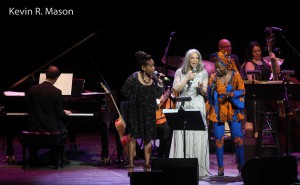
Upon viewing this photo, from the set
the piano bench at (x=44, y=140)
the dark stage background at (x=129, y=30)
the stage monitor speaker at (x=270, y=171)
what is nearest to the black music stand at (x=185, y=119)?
the stage monitor speaker at (x=270, y=171)

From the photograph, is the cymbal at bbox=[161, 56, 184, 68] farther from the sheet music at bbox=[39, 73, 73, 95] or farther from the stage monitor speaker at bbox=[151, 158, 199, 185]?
the stage monitor speaker at bbox=[151, 158, 199, 185]

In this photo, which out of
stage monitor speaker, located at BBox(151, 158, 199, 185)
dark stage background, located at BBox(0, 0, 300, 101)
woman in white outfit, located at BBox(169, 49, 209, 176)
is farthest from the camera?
dark stage background, located at BBox(0, 0, 300, 101)

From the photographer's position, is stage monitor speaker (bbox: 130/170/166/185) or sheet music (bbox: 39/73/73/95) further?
sheet music (bbox: 39/73/73/95)

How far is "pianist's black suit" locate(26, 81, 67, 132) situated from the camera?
7.91 metres

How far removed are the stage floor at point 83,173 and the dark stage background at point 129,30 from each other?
3.05 meters

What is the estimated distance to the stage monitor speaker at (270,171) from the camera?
4473mm

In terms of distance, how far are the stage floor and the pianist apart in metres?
0.66

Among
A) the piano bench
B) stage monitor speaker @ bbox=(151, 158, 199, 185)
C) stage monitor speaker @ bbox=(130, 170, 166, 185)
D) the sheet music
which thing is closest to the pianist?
the piano bench

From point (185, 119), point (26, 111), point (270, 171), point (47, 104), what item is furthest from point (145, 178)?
point (26, 111)

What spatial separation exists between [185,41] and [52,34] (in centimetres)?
298

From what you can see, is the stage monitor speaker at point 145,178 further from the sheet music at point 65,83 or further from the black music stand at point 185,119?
the sheet music at point 65,83

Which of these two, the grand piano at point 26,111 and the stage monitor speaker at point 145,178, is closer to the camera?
the stage monitor speaker at point 145,178

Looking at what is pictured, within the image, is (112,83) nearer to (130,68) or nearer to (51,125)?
(130,68)

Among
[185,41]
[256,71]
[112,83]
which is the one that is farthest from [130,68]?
[256,71]
